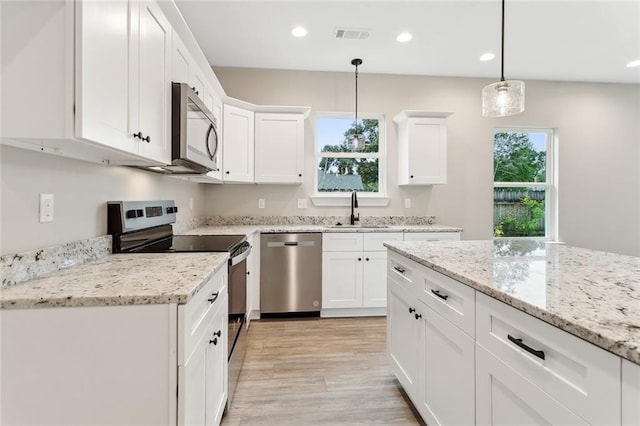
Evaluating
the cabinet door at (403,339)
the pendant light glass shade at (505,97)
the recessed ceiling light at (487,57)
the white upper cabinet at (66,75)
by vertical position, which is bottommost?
the cabinet door at (403,339)

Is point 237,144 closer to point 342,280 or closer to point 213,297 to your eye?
point 342,280

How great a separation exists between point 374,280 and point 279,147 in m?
1.78

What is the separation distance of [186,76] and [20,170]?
1.16 metres

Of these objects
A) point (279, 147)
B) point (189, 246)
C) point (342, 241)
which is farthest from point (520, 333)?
point (279, 147)

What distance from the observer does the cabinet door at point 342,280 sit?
3.23m

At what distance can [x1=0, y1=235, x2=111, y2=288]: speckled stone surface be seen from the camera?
1035 millimetres

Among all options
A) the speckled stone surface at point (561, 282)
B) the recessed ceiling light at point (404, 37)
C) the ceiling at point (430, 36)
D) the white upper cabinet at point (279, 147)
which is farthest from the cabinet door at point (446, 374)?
the recessed ceiling light at point (404, 37)

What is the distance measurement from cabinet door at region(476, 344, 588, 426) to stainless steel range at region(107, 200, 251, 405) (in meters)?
1.30

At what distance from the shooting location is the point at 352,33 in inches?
114

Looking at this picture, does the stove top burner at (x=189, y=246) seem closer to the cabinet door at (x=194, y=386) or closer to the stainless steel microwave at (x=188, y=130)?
the stainless steel microwave at (x=188, y=130)

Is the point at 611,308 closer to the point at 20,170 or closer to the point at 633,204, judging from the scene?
the point at 20,170

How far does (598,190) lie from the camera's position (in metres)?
4.09

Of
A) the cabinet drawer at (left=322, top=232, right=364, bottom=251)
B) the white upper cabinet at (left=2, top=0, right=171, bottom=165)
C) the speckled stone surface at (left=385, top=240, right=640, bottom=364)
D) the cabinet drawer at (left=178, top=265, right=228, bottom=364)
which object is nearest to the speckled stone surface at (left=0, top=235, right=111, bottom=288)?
the white upper cabinet at (left=2, top=0, right=171, bottom=165)

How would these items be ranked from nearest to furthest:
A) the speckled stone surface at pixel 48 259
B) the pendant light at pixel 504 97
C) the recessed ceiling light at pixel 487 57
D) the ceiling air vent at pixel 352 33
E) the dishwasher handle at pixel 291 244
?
the speckled stone surface at pixel 48 259 → the pendant light at pixel 504 97 → the ceiling air vent at pixel 352 33 → the dishwasher handle at pixel 291 244 → the recessed ceiling light at pixel 487 57
